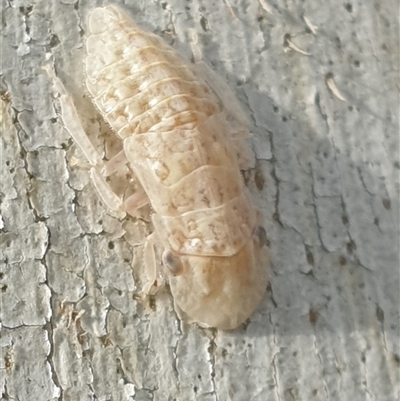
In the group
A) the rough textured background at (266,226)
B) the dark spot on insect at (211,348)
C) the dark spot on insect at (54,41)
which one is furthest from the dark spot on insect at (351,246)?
the dark spot on insect at (54,41)

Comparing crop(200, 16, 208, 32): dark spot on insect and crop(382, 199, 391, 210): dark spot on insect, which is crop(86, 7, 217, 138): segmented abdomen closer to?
crop(200, 16, 208, 32): dark spot on insect

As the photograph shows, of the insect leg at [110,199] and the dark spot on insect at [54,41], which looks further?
the dark spot on insect at [54,41]

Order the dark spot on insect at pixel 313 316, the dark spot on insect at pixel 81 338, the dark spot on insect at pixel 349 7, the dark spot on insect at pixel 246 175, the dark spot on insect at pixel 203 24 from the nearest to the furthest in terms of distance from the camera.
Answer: the dark spot on insect at pixel 81 338 < the dark spot on insect at pixel 313 316 < the dark spot on insect at pixel 246 175 < the dark spot on insect at pixel 203 24 < the dark spot on insect at pixel 349 7

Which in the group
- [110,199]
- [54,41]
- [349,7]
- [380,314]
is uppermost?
[54,41]

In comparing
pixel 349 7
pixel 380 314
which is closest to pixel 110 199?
pixel 380 314

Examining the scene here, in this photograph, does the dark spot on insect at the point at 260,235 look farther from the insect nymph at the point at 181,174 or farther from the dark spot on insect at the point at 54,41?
the dark spot on insect at the point at 54,41

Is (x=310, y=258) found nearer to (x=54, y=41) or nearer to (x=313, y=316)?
(x=313, y=316)

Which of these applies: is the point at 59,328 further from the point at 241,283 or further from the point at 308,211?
the point at 308,211
